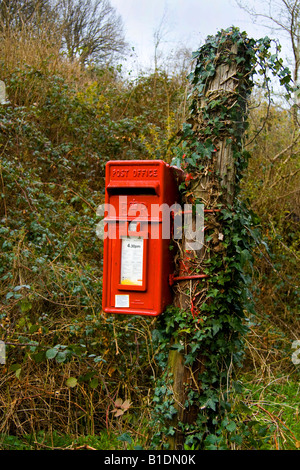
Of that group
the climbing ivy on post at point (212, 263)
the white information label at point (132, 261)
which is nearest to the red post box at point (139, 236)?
the white information label at point (132, 261)

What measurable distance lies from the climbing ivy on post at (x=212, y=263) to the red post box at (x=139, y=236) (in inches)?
4.5

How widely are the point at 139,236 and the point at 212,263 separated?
16.6 inches

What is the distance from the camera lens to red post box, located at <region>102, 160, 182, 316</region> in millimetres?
2352

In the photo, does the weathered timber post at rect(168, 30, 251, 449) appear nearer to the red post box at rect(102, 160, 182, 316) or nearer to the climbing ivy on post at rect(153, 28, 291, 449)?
the climbing ivy on post at rect(153, 28, 291, 449)

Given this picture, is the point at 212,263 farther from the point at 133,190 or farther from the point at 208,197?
the point at 133,190

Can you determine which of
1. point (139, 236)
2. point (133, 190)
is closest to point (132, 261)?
point (139, 236)

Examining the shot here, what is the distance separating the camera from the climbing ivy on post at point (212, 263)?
2326 mm

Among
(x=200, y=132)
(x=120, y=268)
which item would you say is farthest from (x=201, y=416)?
(x=200, y=132)

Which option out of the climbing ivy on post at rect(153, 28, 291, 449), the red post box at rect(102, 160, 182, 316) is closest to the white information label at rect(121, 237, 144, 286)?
the red post box at rect(102, 160, 182, 316)

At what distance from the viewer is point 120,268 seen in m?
2.46

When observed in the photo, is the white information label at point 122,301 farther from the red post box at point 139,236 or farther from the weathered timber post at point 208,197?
the weathered timber post at point 208,197

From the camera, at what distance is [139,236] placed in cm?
241
